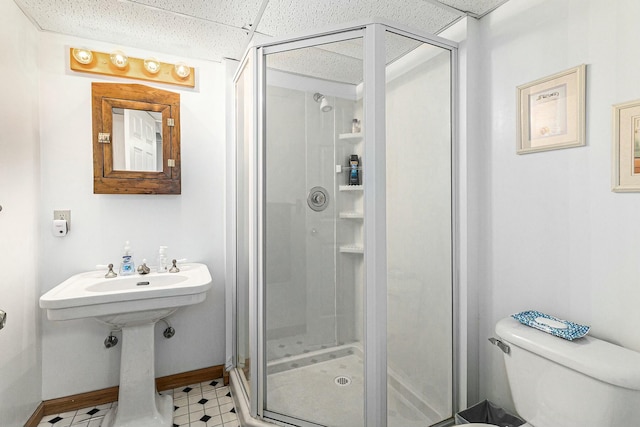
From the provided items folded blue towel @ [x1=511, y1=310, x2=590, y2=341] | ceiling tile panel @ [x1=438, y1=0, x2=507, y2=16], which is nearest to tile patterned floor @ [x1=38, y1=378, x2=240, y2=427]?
folded blue towel @ [x1=511, y1=310, x2=590, y2=341]

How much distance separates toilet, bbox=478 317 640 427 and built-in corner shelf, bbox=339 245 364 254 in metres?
0.66

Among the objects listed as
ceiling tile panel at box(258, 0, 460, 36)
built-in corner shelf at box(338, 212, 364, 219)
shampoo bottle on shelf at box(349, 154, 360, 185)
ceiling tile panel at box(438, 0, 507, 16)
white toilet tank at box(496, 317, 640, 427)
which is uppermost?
ceiling tile panel at box(258, 0, 460, 36)

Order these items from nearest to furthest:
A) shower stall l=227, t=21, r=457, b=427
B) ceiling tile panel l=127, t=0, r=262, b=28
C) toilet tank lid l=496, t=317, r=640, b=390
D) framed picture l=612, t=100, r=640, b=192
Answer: toilet tank lid l=496, t=317, r=640, b=390
framed picture l=612, t=100, r=640, b=192
shower stall l=227, t=21, r=457, b=427
ceiling tile panel l=127, t=0, r=262, b=28

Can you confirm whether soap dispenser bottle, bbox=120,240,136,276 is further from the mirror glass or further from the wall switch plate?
the mirror glass

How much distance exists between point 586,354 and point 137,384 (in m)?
2.08

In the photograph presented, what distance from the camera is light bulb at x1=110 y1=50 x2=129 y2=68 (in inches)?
75.5

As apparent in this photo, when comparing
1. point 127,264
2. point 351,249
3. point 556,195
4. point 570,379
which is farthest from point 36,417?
point 556,195

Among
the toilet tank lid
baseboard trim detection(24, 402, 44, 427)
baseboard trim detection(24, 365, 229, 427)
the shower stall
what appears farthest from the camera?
baseboard trim detection(24, 365, 229, 427)

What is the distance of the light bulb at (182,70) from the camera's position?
Answer: 2.07 metres

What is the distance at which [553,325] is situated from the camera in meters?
1.22

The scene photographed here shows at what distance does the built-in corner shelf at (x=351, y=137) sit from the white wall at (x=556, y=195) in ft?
2.04

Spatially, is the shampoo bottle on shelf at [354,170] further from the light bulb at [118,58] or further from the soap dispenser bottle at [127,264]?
the light bulb at [118,58]

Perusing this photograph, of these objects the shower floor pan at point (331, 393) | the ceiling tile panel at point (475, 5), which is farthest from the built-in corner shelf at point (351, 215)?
the ceiling tile panel at point (475, 5)

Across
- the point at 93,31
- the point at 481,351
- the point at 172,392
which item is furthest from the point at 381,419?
the point at 93,31
